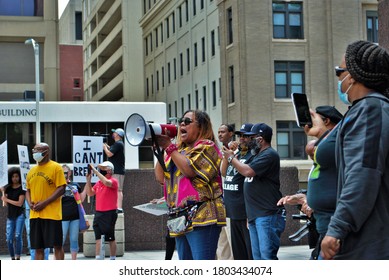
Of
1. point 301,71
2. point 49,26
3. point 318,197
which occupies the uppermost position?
point 49,26

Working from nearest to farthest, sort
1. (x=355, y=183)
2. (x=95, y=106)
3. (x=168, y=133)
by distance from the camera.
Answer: (x=355, y=183), (x=168, y=133), (x=95, y=106)

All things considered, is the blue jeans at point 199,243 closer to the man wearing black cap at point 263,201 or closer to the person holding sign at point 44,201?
the man wearing black cap at point 263,201

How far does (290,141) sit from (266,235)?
117 feet

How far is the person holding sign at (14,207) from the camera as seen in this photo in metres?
12.7

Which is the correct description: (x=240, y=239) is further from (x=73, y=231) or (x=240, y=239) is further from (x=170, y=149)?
(x=73, y=231)

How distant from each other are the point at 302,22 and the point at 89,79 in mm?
50054

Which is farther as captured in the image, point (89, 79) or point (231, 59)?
point (89, 79)

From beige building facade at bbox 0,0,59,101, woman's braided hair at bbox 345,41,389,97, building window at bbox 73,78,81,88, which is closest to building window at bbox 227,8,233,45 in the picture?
beige building facade at bbox 0,0,59,101

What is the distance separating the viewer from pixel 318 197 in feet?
15.8

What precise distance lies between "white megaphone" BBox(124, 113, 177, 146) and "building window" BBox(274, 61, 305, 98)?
38034mm

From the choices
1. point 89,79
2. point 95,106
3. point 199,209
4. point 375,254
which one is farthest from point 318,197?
point 89,79

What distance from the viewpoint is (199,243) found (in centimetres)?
604
